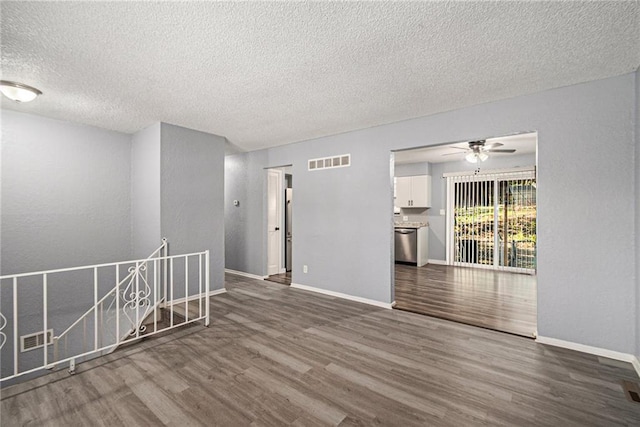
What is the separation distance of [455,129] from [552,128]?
98cm

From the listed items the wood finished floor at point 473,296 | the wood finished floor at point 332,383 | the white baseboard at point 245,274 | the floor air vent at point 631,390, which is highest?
the white baseboard at point 245,274

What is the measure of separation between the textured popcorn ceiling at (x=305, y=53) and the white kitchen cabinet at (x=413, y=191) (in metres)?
4.02

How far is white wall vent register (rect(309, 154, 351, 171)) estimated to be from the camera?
460cm

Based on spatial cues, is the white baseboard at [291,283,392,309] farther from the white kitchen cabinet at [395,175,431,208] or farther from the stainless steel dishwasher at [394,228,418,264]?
the white kitchen cabinet at [395,175,431,208]

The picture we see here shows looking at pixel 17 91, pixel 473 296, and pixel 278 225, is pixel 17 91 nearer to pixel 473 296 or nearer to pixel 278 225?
pixel 278 225

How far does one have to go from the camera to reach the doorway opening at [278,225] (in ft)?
19.7

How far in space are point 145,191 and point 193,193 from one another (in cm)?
72

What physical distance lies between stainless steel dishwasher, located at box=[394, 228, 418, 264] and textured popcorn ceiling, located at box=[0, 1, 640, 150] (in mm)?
4107

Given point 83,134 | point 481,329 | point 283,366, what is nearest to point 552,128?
point 481,329

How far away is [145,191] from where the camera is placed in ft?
14.3

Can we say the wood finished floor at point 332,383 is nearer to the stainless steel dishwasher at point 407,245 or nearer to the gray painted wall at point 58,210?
the gray painted wall at point 58,210

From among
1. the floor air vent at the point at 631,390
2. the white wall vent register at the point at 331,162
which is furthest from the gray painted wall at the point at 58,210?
the floor air vent at the point at 631,390

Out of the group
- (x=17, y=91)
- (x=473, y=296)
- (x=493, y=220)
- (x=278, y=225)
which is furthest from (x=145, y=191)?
(x=493, y=220)

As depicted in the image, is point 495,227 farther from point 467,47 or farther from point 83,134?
point 83,134
